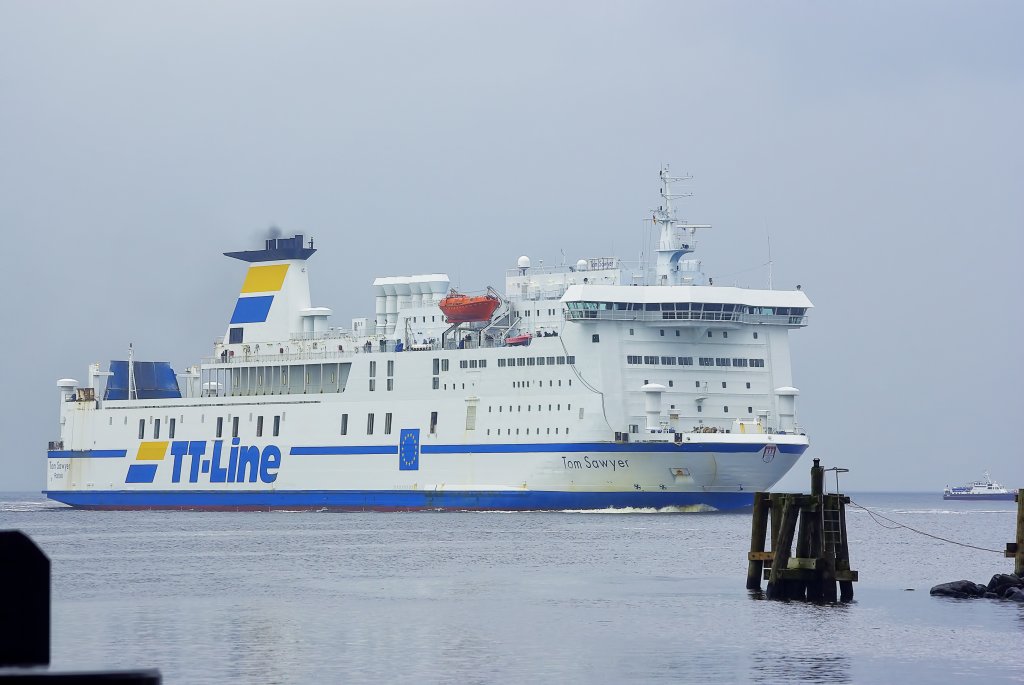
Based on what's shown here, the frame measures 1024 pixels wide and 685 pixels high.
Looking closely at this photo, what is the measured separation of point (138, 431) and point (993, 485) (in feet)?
298

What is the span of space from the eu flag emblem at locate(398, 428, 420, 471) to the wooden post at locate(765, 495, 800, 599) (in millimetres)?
28167

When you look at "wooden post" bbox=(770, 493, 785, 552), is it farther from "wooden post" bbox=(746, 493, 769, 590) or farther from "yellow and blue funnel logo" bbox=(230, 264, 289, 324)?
"yellow and blue funnel logo" bbox=(230, 264, 289, 324)

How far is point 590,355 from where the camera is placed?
162 ft

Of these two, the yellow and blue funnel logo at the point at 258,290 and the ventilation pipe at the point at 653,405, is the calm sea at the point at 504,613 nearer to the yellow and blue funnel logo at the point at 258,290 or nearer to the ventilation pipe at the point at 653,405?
the ventilation pipe at the point at 653,405

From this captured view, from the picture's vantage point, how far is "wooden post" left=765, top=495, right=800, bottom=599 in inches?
919

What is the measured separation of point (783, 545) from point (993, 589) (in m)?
4.96

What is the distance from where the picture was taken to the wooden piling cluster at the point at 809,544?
23.3m

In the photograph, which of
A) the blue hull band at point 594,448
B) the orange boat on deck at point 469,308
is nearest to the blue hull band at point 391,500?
the blue hull band at point 594,448

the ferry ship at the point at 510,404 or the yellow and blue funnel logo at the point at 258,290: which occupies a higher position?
the yellow and blue funnel logo at the point at 258,290

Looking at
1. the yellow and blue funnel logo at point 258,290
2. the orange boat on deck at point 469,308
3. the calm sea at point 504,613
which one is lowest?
the calm sea at point 504,613

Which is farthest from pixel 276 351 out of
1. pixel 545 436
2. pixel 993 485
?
pixel 993 485

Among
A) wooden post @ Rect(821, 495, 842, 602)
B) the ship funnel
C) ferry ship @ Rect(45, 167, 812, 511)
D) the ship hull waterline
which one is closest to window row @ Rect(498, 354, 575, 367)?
ferry ship @ Rect(45, 167, 812, 511)

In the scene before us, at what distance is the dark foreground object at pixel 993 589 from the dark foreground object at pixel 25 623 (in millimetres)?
25785

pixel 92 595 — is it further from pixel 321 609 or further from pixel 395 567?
pixel 395 567
